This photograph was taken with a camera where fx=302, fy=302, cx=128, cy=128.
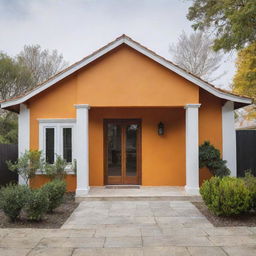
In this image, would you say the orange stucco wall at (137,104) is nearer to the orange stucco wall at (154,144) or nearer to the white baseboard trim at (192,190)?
the orange stucco wall at (154,144)

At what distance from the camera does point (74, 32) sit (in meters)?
20.0

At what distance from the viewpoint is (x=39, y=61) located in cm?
2606

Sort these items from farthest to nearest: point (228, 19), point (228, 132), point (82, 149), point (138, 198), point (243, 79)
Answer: point (243, 79) → point (228, 19) → point (228, 132) → point (82, 149) → point (138, 198)

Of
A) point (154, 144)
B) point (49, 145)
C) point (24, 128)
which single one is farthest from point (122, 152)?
point (24, 128)

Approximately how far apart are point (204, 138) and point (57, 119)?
5113 mm

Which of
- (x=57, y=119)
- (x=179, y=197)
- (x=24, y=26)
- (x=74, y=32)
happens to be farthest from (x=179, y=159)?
(x=24, y=26)

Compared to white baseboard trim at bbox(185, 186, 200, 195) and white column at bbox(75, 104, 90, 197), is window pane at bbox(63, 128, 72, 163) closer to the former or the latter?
white column at bbox(75, 104, 90, 197)

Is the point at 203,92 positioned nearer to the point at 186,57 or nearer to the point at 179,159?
the point at 179,159

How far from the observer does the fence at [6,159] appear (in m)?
10.3

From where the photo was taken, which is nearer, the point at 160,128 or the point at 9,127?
the point at 160,128

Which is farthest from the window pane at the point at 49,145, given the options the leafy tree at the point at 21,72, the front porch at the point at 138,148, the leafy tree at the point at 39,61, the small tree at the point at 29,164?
the leafy tree at the point at 39,61

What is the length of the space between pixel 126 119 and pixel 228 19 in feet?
17.7

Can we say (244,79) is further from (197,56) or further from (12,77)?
(12,77)

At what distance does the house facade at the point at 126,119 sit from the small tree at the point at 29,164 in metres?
0.71
